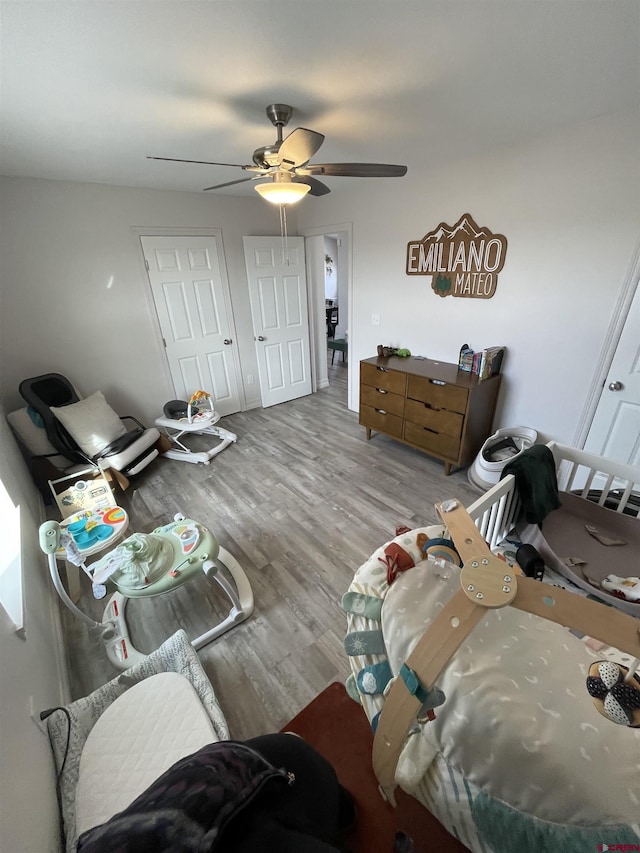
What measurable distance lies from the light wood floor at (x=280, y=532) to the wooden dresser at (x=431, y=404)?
0.85ft

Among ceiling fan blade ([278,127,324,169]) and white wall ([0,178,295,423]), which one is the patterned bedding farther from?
white wall ([0,178,295,423])

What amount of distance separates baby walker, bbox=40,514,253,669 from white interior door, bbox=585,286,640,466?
2456mm

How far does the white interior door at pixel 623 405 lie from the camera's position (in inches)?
84.7

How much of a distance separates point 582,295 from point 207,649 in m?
3.12

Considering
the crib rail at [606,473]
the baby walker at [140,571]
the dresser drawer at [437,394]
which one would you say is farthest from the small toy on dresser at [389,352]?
the baby walker at [140,571]

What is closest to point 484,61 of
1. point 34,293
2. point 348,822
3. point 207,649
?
point 348,822

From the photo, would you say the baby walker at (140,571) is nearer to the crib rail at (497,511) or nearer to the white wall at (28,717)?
the white wall at (28,717)

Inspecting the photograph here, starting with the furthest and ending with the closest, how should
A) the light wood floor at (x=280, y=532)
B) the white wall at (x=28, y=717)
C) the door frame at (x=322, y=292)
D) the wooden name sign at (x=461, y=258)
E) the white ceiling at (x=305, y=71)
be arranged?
the door frame at (x=322, y=292) → the wooden name sign at (x=461, y=258) → the light wood floor at (x=280, y=532) → the white ceiling at (x=305, y=71) → the white wall at (x=28, y=717)

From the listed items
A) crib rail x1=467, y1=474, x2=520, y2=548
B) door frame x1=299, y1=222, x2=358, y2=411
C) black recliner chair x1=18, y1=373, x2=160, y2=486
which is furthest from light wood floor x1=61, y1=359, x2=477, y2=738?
crib rail x1=467, y1=474, x2=520, y2=548

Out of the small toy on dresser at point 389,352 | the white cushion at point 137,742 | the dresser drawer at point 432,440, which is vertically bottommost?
the white cushion at point 137,742

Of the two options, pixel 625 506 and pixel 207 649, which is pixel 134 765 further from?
pixel 625 506

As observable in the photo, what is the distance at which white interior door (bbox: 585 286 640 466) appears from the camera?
84.7 inches

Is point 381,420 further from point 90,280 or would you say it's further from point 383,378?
point 90,280

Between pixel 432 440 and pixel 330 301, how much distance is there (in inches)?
194
